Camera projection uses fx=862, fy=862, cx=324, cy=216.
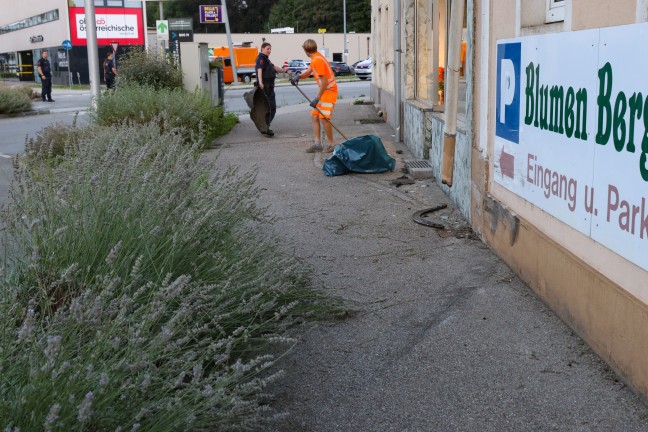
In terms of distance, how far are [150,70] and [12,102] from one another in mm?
10460

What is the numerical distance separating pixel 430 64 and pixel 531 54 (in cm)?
769

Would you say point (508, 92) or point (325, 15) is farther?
point (325, 15)

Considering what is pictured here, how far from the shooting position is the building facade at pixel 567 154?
13.3 ft

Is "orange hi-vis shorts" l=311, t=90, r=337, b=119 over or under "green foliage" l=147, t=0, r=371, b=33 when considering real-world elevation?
under

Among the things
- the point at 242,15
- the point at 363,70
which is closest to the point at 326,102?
the point at 363,70

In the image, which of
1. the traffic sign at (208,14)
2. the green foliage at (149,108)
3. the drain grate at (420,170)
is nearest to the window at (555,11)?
the drain grate at (420,170)

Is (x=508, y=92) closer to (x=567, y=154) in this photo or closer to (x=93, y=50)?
(x=567, y=154)

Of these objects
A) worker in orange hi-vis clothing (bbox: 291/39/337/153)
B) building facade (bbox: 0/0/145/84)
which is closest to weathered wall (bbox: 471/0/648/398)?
worker in orange hi-vis clothing (bbox: 291/39/337/153)

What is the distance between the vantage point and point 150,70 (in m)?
18.1

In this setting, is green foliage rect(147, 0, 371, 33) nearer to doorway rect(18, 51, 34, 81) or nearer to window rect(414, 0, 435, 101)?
doorway rect(18, 51, 34, 81)

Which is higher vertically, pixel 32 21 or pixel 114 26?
pixel 32 21

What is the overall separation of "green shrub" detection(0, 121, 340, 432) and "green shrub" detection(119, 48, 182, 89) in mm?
11876

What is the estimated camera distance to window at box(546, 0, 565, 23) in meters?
5.37

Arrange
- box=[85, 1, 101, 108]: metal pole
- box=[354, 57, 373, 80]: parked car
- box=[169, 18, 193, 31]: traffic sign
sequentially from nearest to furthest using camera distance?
1. box=[85, 1, 101, 108]: metal pole
2. box=[169, 18, 193, 31]: traffic sign
3. box=[354, 57, 373, 80]: parked car
